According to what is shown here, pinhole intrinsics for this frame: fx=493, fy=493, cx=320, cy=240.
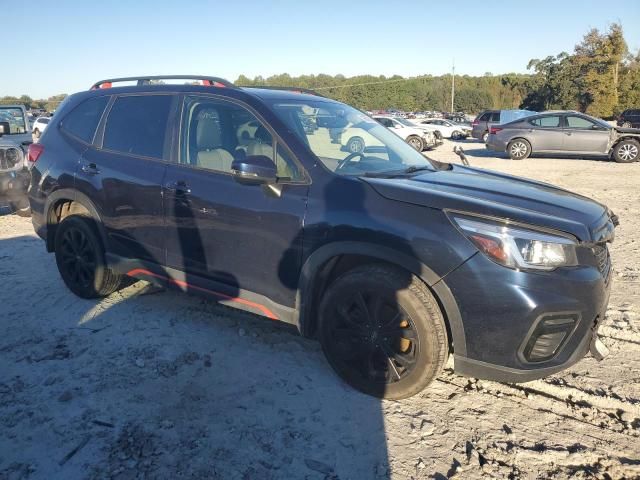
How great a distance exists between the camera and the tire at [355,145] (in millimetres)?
3464

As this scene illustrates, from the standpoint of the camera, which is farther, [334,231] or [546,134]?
[546,134]

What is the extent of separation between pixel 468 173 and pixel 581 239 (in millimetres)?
1269

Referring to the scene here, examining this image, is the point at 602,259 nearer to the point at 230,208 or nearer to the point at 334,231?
the point at 334,231

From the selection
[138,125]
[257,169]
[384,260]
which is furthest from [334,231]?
[138,125]

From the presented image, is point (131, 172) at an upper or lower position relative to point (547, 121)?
lower

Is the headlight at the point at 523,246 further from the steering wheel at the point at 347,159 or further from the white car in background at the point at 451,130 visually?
the white car in background at the point at 451,130

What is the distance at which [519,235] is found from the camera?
251 cm

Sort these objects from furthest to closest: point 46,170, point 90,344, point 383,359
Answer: point 46,170, point 90,344, point 383,359

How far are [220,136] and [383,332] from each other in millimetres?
1797

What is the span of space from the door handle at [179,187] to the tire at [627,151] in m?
16.1

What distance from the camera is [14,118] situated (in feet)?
28.2

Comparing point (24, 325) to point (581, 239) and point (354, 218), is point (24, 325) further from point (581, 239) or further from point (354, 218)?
point (581, 239)

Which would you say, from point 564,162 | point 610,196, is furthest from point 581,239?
point 564,162

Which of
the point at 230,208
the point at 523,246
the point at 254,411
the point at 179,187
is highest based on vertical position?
the point at 179,187
